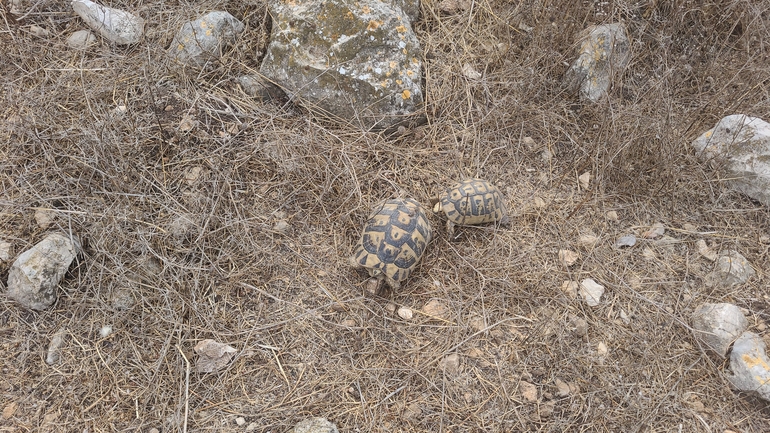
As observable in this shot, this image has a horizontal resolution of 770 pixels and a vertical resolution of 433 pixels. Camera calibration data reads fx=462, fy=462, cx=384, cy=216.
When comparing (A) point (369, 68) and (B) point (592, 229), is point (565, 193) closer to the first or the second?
(B) point (592, 229)

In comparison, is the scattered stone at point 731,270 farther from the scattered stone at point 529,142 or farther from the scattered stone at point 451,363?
the scattered stone at point 451,363

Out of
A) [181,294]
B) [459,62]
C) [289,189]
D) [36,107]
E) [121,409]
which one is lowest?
[121,409]

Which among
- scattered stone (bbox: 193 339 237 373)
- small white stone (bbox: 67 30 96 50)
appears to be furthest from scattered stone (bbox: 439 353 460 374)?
small white stone (bbox: 67 30 96 50)

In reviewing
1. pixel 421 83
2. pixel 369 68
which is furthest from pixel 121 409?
pixel 421 83

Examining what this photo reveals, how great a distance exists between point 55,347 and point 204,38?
202 centimetres

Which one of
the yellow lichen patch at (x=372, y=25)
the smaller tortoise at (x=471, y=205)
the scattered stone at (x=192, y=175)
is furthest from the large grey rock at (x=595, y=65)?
the scattered stone at (x=192, y=175)

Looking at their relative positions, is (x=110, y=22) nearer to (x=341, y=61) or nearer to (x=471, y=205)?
(x=341, y=61)

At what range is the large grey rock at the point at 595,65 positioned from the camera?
3230 millimetres

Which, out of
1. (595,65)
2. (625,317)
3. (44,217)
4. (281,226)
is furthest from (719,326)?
(44,217)

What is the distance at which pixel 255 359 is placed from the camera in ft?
7.39

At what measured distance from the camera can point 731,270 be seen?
102 inches

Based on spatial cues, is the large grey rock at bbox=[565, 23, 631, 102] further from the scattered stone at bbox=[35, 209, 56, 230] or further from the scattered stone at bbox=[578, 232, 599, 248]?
the scattered stone at bbox=[35, 209, 56, 230]

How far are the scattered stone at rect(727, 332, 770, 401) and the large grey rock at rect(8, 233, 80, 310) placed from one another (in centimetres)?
333

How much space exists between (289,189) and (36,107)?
5.20ft
